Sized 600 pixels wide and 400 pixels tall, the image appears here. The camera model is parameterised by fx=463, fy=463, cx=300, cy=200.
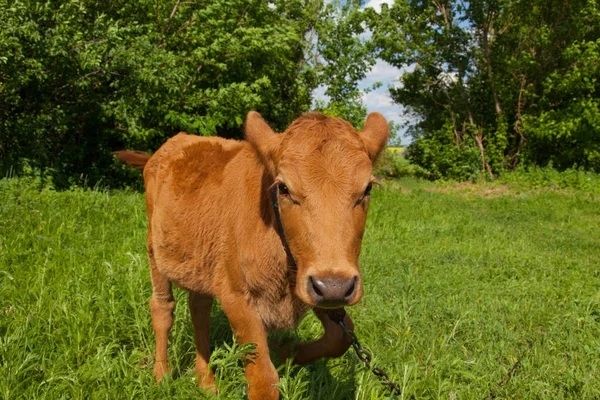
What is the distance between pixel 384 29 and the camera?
22516mm

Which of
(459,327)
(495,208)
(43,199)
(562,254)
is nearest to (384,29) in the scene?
(495,208)

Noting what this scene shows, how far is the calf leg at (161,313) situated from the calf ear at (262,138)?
1.69 m

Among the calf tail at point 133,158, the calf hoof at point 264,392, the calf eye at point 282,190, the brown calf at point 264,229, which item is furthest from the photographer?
the calf tail at point 133,158

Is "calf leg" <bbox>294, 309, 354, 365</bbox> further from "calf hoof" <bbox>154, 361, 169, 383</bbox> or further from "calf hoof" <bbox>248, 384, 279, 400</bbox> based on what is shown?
"calf hoof" <bbox>154, 361, 169, 383</bbox>

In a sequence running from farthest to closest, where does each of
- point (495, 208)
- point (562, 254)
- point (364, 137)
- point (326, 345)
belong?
point (495, 208) < point (562, 254) < point (326, 345) < point (364, 137)

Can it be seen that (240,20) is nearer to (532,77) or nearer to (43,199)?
(43,199)

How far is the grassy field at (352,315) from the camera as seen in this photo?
3.02 m

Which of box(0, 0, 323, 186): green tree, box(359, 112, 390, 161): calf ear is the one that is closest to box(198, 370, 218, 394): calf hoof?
box(359, 112, 390, 161): calf ear

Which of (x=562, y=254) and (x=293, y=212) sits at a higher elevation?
(x=293, y=212)

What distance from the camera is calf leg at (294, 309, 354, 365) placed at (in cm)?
300

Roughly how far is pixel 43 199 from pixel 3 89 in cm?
313

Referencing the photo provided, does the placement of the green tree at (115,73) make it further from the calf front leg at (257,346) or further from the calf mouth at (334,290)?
the calf mouth at (334,290)

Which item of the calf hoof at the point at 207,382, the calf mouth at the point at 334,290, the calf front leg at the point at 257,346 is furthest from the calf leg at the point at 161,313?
the calf mouth at the point at 334,290

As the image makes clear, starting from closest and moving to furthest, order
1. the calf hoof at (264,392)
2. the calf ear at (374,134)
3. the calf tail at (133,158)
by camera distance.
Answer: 1. the calf hoof at (264,392)
2. the calf ear at (374,134)
3. the calf tail at (133,158)
